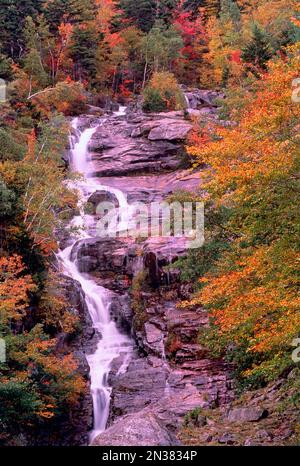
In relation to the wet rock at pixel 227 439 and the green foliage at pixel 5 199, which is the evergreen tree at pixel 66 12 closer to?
the green foliage at pixel 5 199

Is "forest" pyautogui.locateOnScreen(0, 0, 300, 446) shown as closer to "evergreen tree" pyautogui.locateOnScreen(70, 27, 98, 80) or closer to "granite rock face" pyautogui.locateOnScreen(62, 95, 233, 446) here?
"evergreen tree" pyautogui.locateOnScreen(70, 27, 98, 80)

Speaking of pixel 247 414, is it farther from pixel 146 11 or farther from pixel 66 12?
pixel 146 11

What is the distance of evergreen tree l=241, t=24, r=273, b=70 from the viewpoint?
47.8 meters

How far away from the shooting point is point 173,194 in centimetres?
2212

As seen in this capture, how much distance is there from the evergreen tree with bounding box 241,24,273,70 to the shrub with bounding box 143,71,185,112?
7403mm

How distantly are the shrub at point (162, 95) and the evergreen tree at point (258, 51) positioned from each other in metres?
7.40

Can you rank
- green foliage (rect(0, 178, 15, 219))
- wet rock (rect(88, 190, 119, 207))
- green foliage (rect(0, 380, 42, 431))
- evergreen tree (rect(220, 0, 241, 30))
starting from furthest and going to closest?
evergreen tree (rect(220, 0, 241, 30)) < wet rock (rect(88, 190, 119, 207)) < green foliage (rect(0, 178, 15, 219)) < green foliage (rect(0, 380, 42, 431))

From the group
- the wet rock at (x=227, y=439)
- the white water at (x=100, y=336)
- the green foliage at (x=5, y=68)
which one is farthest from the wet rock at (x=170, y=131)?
the wet rock at (x=227, y=439)

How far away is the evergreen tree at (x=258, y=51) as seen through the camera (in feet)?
157

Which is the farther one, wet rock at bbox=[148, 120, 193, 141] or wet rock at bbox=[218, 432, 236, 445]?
wet rock at bbox=[148, 120, 193, 141]

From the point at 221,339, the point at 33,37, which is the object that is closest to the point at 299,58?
the point at 221,339

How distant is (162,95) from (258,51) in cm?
986

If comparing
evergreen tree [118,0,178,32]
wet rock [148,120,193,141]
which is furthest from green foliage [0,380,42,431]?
evergreen tree [118,0,178,32]

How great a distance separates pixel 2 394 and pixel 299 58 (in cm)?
1415
